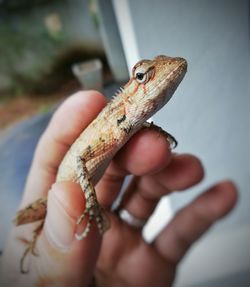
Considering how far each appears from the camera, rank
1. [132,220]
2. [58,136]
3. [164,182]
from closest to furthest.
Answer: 1. [58,136]
2. [164,182]
3. [132,220]

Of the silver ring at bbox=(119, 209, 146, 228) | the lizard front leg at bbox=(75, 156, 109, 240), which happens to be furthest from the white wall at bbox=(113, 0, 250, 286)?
the silver ring at bbox=(119, 209, 146, 228)

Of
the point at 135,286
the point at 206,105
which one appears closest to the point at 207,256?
the point at 135,286

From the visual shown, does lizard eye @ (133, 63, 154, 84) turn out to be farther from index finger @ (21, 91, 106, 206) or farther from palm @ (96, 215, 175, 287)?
palm @ (96, 215, 175, 287)

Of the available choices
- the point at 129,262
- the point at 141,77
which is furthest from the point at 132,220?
the point at 141,77

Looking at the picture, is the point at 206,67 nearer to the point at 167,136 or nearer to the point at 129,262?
the point at 167,136

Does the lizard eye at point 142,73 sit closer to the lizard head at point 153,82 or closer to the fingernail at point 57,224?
the lizard head at point 153,82

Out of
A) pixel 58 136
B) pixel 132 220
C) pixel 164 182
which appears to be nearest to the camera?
pixel 58 136

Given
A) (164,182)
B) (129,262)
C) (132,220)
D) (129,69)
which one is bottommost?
(129,262)

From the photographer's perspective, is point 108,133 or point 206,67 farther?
point 108,133
